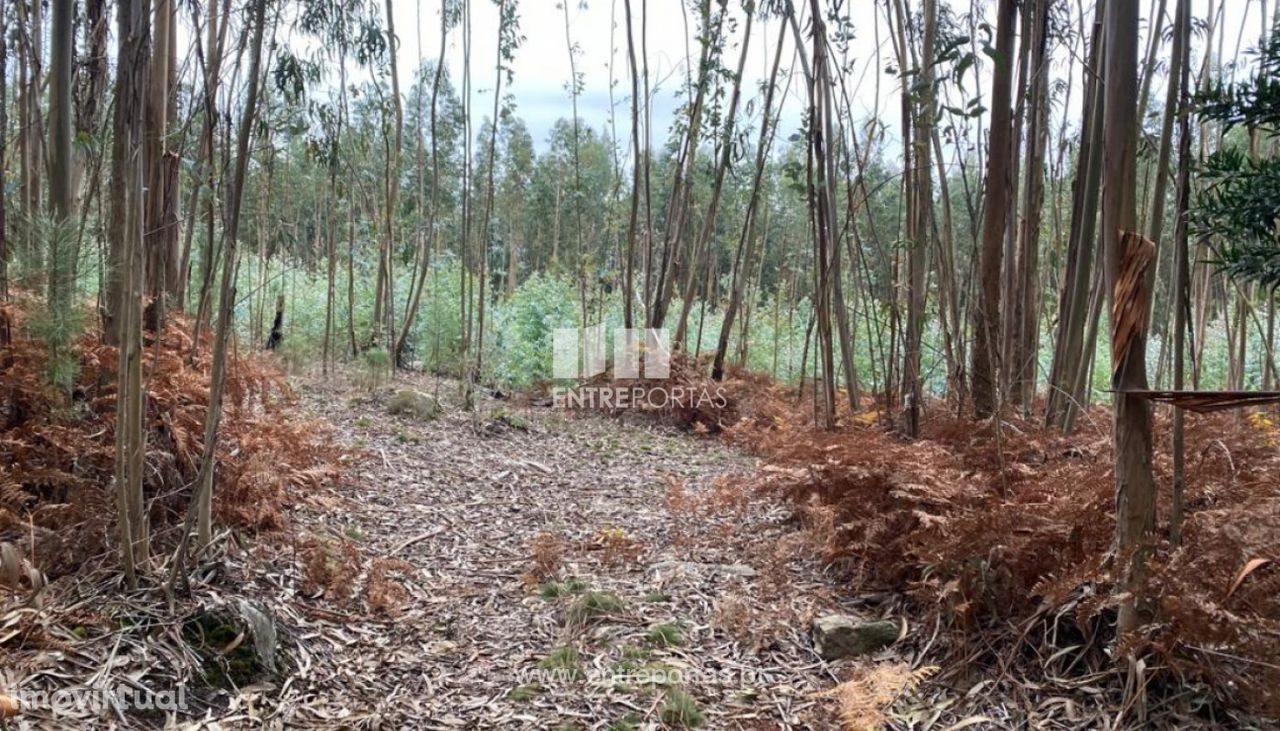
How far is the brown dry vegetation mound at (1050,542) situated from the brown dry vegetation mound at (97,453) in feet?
7.17

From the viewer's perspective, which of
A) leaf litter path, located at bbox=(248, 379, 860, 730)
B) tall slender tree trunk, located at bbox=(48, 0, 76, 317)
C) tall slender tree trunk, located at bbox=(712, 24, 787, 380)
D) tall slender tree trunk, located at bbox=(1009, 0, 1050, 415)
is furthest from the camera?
tall slender tree trunk, located at bbox=(712, 24, 787, 380)

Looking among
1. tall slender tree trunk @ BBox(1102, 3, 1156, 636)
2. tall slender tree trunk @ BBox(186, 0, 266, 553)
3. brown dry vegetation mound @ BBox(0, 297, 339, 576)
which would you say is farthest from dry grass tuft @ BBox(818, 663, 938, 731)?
brown dry vegetation mound @ BBox(0, 297, 339, 576)

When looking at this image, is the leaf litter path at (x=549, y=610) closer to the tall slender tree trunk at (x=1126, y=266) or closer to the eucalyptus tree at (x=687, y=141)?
the tall slender tree trunk at (x=1126, y=266)

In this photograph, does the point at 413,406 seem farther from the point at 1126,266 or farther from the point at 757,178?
the point at 1126,266

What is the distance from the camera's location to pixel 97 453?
7.88ft

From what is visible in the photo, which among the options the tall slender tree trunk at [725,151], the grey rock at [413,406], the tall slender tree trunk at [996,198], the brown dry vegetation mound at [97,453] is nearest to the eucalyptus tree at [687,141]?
the tall slender tree trunk at [725,151]

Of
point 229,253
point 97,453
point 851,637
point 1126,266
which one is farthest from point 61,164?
point 1126,266

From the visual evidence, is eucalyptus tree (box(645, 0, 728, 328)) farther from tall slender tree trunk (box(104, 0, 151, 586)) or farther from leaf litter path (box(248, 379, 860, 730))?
tall slender tree trunk (box(104, 0, 151, 586))

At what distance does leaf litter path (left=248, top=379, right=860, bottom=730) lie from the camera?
6.81ft

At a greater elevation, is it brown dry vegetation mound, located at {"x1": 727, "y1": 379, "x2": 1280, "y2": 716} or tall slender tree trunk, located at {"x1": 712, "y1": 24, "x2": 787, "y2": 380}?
tall slender tree trunk, located at {"x1": 712, "y1": 24, "x2": 787, "y2": 380}

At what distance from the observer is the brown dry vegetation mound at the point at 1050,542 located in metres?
1.72

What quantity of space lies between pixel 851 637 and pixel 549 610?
104cm

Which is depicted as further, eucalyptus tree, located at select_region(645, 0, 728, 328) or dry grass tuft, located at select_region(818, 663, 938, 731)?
eucalyptus tree, located at select_region(645, 0, 728, 328)

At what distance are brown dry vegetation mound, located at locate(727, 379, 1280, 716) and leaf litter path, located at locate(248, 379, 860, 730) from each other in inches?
13.0
